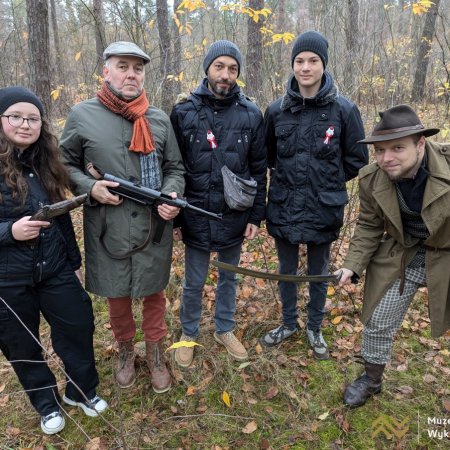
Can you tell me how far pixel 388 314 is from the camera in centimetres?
264

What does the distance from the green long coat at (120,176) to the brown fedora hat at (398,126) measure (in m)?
1.38

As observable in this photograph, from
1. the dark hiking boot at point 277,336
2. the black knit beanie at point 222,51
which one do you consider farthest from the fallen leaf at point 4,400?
the black knit beanie at point 222,51

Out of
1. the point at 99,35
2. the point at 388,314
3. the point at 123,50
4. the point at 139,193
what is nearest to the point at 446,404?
the point at 388,314

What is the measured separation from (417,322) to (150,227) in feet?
9.72

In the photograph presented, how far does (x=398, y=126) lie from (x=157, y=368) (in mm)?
2496

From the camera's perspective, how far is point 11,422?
2836 millimetres

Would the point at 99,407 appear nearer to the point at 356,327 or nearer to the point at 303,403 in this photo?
the point at 303,403

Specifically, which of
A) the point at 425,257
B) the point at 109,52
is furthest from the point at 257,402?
the point at 109,52

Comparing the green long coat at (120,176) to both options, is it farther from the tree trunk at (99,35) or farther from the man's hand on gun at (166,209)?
the tree trunk at (99,35)

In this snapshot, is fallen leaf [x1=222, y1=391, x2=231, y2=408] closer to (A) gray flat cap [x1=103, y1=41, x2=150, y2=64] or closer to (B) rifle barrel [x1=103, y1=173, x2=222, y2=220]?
(B) rifle barrel [x1=103, y1=173, x2=222, y2=220]

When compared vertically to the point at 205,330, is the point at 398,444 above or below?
below

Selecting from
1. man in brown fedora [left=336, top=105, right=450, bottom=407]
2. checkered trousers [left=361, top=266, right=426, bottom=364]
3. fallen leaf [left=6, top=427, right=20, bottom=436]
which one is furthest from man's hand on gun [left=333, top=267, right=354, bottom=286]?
fallen leaf [left=6, top=427, right=20, bottom=436]

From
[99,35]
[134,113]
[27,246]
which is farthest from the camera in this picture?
[99,35]

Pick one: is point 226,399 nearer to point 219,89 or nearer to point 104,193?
point 104,193
